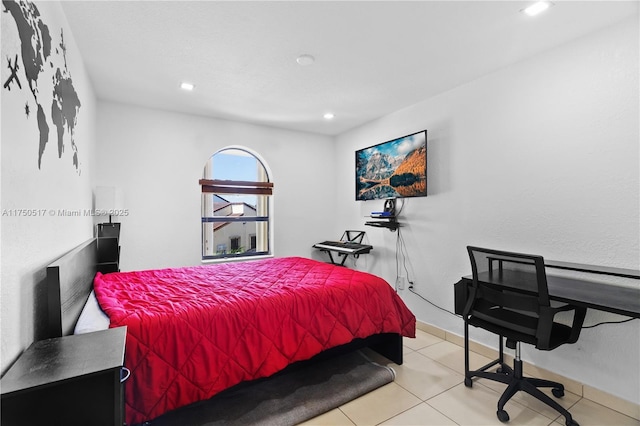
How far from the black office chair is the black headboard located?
91.8 inches

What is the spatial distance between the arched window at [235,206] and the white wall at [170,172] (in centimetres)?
24

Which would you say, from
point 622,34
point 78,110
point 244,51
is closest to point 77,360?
point 78,110

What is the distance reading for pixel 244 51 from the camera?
91.4 inches

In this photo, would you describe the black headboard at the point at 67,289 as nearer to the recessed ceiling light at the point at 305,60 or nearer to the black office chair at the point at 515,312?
the recessed ceiling light at the point at 305,60

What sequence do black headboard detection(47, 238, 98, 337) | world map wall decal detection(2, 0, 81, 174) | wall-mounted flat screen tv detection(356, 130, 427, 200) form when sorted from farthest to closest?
wall-mounted flat screen tv detection(356, 130, 427, 200)
black headboard detection(47, 238, 98, 337)
world map wall decal detection(2, 0, 81, 174)

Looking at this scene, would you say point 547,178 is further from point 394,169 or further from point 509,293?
point 394,169

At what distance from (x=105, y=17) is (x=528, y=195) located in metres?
3.31

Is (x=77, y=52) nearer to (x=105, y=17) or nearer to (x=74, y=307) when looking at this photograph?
(x=105, y=17)

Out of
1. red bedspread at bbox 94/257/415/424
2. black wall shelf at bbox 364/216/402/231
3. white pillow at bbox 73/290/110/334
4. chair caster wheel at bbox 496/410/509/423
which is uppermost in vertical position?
black wall shelf at bbox 364/216/402/231

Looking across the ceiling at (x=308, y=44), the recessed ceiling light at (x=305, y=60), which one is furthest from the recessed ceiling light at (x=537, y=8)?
the recessed ceiling light at (x=305, y=60)

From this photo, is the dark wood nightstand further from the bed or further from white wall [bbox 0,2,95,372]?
the bed

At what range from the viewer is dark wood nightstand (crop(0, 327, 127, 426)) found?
960 mm

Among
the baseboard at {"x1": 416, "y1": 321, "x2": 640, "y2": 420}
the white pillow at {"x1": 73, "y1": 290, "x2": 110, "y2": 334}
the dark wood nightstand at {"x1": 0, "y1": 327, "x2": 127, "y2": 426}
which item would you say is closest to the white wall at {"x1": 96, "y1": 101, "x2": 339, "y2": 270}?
the white pillow at {"x1": 73, "y1": 290, "x2": 110, "y2": 334}

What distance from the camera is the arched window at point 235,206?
13.6 ft
